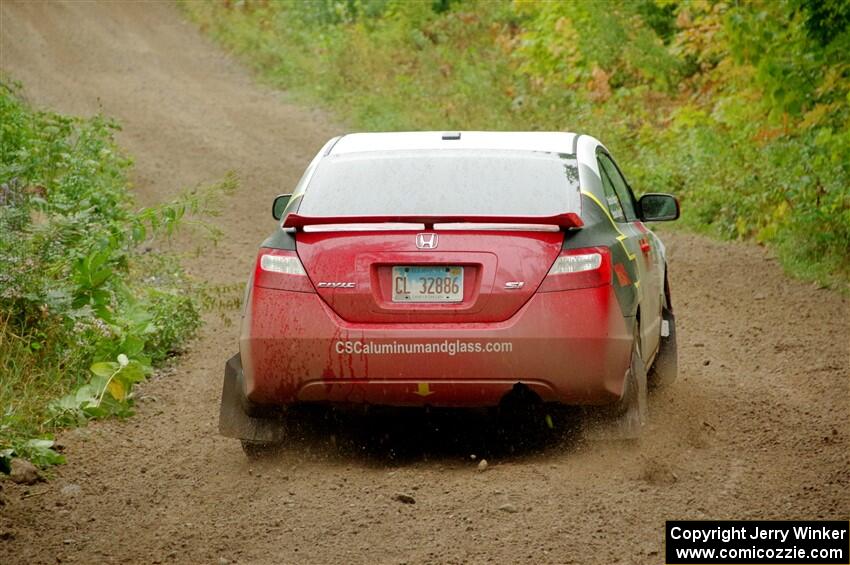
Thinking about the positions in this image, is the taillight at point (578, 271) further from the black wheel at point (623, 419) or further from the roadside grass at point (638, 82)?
the roadside grass at point (638, 82)

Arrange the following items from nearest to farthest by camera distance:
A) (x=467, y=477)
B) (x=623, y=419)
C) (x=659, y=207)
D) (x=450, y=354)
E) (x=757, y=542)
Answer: (x=757, y=542)
(x=450, y=354)
(x=467, y=477)
(x=623, y=419)
(x=659, y=207)

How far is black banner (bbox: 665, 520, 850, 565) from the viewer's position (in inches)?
192

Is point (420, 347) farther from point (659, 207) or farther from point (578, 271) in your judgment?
point (659, 207)

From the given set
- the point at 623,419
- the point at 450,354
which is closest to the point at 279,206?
the point at 450,354

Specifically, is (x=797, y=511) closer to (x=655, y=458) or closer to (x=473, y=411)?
(x=655, y=458)

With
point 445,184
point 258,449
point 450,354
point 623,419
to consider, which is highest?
point 445,184

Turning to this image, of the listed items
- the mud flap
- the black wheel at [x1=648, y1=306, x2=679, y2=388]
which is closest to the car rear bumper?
the mud flap

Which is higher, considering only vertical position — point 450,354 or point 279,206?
point 279,206

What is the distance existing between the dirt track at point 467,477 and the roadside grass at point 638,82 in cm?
320

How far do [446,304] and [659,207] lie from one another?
6.76 feet

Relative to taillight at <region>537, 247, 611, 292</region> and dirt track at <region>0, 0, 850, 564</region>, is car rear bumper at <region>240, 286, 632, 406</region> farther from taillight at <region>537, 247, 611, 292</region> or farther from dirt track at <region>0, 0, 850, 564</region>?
dirt track at <region>0, 0, 850, 564</region>

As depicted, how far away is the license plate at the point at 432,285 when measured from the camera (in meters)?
6.09

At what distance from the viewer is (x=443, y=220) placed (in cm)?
612

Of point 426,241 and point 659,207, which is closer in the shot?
point 426,241
